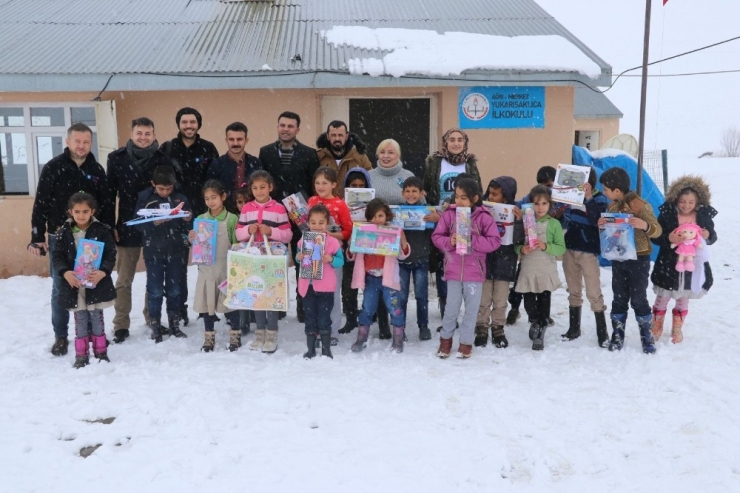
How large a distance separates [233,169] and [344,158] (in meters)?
1.03

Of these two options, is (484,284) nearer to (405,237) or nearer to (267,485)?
(405,237)

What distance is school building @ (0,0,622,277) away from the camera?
7.18 meters

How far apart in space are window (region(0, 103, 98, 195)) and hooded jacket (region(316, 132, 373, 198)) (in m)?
3.98

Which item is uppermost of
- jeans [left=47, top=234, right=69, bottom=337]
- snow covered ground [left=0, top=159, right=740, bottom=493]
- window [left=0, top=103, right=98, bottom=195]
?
window [left=0, top=103, right=98, bottom=195]

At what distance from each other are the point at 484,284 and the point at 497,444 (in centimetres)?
197

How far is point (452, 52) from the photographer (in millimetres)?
7492

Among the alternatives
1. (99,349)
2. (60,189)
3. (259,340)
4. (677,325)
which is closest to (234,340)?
(259,340)

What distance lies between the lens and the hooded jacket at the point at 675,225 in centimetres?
517

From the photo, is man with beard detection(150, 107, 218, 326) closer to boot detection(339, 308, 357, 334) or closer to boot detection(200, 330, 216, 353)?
boot detection(200, 330, 216, 353)

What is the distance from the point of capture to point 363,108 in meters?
8.70

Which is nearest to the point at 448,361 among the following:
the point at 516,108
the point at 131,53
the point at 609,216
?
the point at 609,216

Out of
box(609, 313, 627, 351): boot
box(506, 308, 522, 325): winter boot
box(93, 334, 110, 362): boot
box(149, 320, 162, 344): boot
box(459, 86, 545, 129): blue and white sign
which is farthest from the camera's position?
box(459, 86, 545, 129): blue and white sign

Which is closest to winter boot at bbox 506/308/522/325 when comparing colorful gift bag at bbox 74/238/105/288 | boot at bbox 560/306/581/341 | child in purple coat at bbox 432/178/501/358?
boot at bbox 560/306/581/341

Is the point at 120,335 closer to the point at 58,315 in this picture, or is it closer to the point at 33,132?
the point at 58,315
